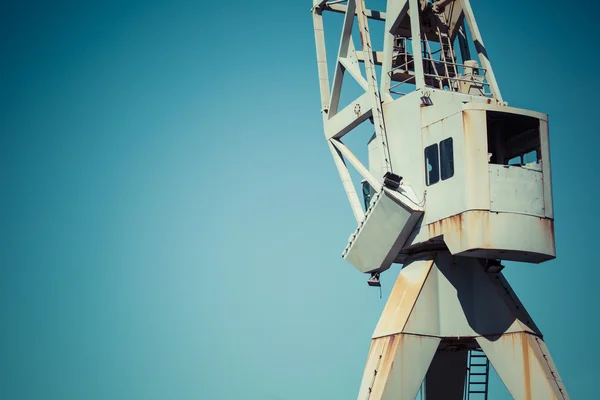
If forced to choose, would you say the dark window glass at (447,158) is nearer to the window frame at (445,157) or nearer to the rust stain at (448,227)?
the window frame at (445,157)

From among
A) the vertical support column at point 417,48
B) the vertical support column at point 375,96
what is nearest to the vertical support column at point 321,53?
the vertical support column at point 375,96

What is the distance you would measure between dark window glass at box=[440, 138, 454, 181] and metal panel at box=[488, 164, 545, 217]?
1157mm

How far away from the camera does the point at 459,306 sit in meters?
29.0

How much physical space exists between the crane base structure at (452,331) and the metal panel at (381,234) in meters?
0.90

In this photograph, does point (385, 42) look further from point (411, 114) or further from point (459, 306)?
point (459, 306)

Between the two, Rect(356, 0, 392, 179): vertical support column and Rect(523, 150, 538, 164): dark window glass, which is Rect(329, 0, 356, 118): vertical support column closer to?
Rect(356, 0, 392, 179): vertical support column

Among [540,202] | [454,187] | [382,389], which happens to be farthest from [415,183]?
[382,389]

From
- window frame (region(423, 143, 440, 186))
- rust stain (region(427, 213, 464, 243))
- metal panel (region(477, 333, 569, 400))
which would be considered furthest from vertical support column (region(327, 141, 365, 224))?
metal panel (region(477, 333, 569, 400))

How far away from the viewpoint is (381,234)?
29.6 m

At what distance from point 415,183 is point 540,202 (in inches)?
144

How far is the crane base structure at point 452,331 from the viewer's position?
2777 centimetres

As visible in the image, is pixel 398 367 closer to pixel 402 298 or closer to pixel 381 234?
pixel 402 298

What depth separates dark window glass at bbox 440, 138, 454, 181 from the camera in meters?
27.5

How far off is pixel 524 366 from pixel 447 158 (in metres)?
6.26
